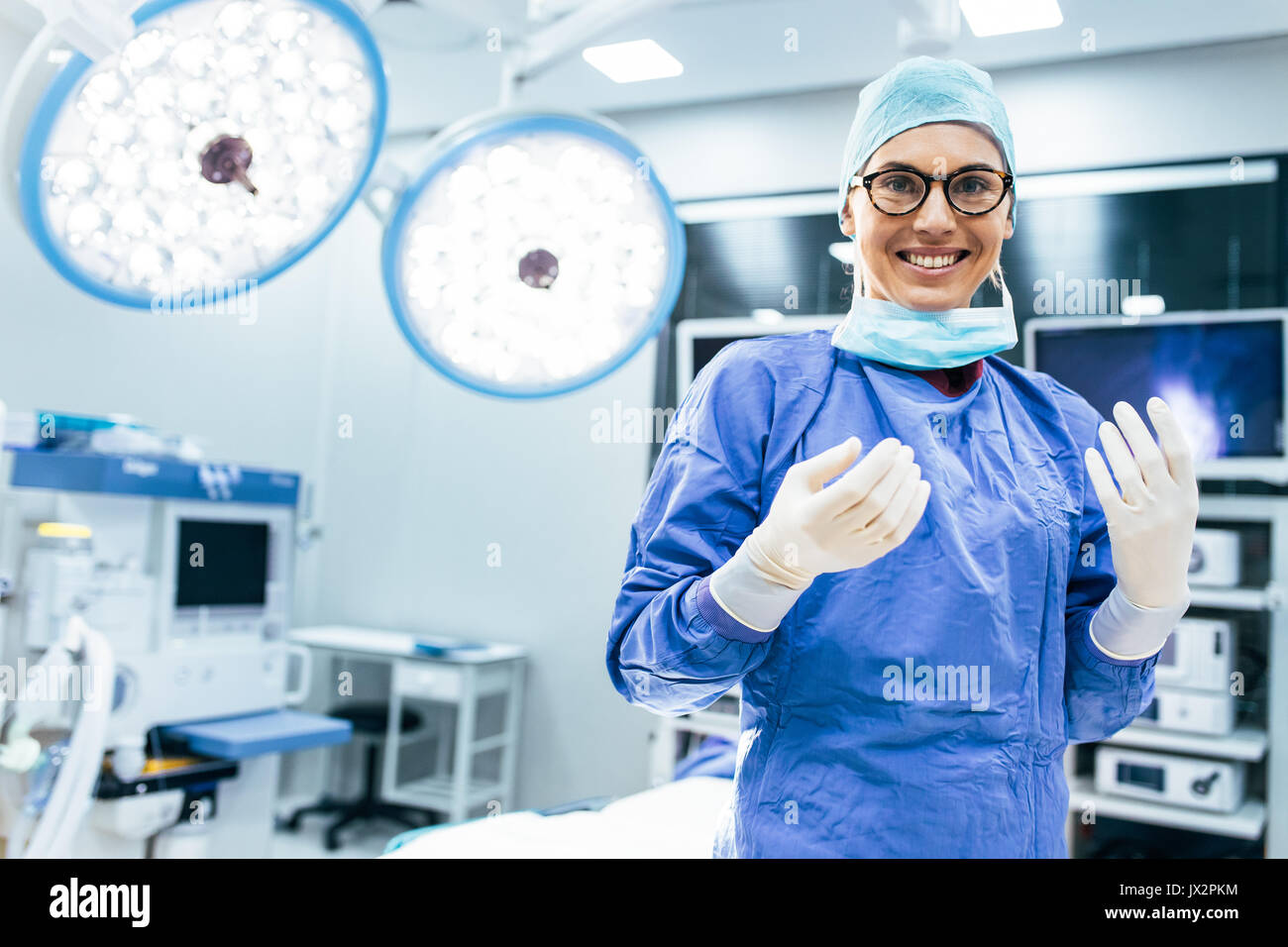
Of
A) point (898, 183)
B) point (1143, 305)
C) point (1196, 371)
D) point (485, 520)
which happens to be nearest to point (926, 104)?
Result: point (898, 183)

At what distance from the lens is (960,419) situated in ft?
3.33

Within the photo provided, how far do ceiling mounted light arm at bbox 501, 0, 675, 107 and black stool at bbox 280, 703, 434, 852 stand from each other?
2874 millimetres

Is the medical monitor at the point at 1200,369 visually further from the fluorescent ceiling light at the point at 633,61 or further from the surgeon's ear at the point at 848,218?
the surgeon's ear at the point at 848,218

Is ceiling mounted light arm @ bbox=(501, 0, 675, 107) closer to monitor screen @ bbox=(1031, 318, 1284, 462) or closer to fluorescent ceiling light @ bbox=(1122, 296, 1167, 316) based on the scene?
monitor screen @ bbox=(1031, 318, 1284, 462)

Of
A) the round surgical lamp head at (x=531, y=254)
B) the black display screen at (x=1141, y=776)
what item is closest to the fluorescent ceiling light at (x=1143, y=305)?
the black display screen at (x=1141, y=776)

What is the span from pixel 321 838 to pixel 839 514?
3715mm

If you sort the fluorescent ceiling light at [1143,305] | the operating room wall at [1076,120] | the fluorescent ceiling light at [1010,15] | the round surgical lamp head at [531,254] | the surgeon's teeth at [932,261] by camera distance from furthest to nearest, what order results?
the fluorescent ceiling light at [1143,305]
the operating room wall at [1076,120]
the fluorescent ceiling light at [1010,15]
the round surgical lamp head at [531,254]
the surgeon's teeth at [932,261]

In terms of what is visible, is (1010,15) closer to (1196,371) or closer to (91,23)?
(1196,371)

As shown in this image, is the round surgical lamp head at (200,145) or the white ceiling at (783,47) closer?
the round surgical lamp head at (200,145)

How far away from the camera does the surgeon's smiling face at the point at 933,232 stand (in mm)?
964

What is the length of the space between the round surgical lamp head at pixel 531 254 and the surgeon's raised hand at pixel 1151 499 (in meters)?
0.77

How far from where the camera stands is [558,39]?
1529 millimetres

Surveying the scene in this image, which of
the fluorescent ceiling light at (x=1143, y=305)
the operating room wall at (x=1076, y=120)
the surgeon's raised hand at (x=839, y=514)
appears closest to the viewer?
the surgeon's raised hand at (x=839, y=514)

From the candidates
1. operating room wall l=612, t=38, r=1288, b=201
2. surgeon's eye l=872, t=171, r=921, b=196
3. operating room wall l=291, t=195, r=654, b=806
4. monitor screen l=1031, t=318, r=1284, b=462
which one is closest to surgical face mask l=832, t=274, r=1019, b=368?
surgeon's eye l=872, t=171, r=921, b=196
